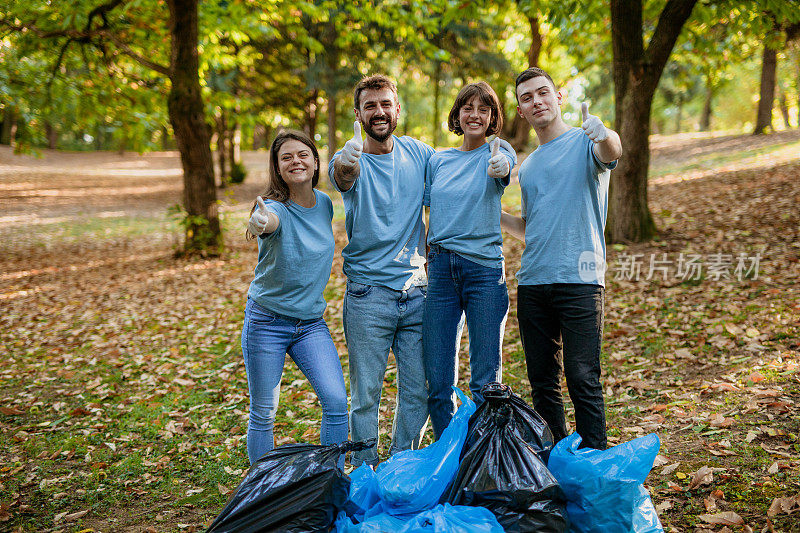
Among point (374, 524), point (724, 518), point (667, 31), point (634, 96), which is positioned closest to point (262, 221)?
point (374, 524)

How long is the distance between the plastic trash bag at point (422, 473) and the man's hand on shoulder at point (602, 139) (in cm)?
136

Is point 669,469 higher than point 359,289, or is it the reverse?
point 359,289

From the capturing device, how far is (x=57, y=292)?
9.30 m

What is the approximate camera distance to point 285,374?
5.56 meters

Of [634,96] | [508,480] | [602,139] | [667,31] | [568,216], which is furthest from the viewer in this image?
[634,96]

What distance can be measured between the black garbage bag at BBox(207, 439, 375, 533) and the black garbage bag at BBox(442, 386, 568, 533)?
48 cm

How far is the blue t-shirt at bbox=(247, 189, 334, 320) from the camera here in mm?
2912

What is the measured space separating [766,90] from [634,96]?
12.0m

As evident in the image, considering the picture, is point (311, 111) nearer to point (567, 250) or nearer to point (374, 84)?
point (374, 84)

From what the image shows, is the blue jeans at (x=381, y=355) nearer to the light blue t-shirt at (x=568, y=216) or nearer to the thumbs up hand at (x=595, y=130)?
the light blue t-shirt at (x=568, y=216)

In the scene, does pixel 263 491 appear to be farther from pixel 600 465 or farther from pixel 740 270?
pixel 740 270

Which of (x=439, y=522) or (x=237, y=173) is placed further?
(x=237, y=173)

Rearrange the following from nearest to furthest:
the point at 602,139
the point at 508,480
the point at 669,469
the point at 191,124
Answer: the point at 508,480
the point at 602,139
the point at 669,469
the point at 191,124

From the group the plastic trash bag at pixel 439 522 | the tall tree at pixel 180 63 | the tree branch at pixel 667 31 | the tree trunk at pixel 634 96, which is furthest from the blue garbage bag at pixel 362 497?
the tall tree at pixel 180 63
